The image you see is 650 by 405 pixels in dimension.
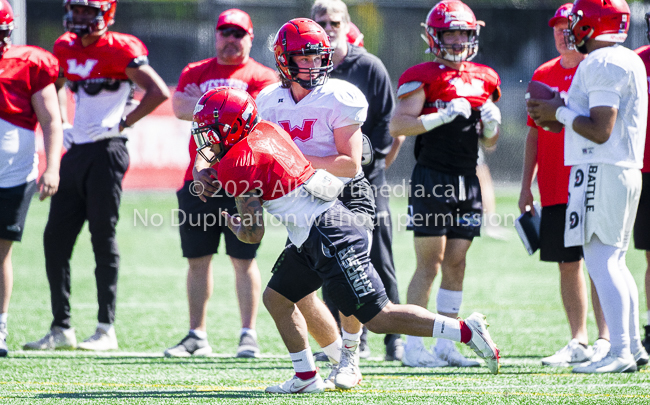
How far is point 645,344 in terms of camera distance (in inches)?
189

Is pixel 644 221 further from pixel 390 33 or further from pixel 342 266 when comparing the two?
pixel 390 33

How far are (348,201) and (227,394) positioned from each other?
1098mm

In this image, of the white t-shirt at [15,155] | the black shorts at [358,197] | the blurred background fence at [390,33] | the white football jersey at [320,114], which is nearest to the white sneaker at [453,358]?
the black shorts at [358,197]

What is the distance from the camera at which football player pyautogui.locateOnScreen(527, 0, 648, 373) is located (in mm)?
3986

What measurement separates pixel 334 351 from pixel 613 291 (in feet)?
4.78

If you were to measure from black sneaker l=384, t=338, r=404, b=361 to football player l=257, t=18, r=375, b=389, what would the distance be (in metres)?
1.02

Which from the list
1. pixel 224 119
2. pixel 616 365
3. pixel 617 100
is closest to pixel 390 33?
pixel 617 100

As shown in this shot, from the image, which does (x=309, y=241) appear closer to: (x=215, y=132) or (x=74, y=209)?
(x=215, y=132)

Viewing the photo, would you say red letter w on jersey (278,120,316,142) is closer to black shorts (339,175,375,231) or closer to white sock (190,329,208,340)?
black shorts (339,175,375,231)

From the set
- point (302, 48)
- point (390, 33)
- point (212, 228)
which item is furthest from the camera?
point (390, 33)

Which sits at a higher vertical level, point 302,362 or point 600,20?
point 600,20

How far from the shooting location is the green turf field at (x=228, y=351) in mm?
3611

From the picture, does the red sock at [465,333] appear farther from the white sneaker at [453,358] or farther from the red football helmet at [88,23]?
the red football helmet at [88,23]

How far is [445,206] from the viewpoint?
4.60 meters
